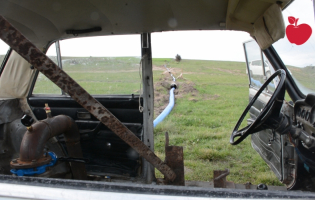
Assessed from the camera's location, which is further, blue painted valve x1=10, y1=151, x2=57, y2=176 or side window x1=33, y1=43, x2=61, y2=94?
side window x1=33, y1=43, x2=61, y2=94

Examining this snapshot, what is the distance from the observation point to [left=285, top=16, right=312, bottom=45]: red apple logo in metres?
1.76

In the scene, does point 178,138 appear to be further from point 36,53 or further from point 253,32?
point 36,53

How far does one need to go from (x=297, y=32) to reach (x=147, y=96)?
1.41 metres

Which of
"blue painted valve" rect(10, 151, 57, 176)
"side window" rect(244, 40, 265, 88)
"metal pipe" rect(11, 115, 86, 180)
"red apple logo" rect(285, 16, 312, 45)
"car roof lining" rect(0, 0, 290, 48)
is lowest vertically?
"blue painted valve" rect(10, 151, 57, 176)

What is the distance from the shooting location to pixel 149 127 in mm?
2609

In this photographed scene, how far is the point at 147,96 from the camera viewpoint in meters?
2.61

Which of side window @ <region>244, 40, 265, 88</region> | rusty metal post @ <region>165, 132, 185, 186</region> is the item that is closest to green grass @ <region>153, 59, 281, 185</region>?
side window @ <region>244, 40, 265, 88</region>

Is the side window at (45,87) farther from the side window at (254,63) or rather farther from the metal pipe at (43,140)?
the side window at (254,63)

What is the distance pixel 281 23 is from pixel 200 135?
401cm

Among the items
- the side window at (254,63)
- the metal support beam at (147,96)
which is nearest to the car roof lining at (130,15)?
the metal support beam at (147,96)

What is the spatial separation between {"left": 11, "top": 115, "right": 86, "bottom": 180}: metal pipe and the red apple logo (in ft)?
6.43

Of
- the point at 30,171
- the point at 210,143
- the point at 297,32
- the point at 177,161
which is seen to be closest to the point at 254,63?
the point at 297,32

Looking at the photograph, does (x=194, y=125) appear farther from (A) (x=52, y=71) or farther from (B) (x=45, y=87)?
(A) (x=52, y=71)

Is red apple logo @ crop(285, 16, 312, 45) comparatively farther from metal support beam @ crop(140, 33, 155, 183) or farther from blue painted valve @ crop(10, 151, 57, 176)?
blue painted valve @ crop(10, 151, 57, 176)
